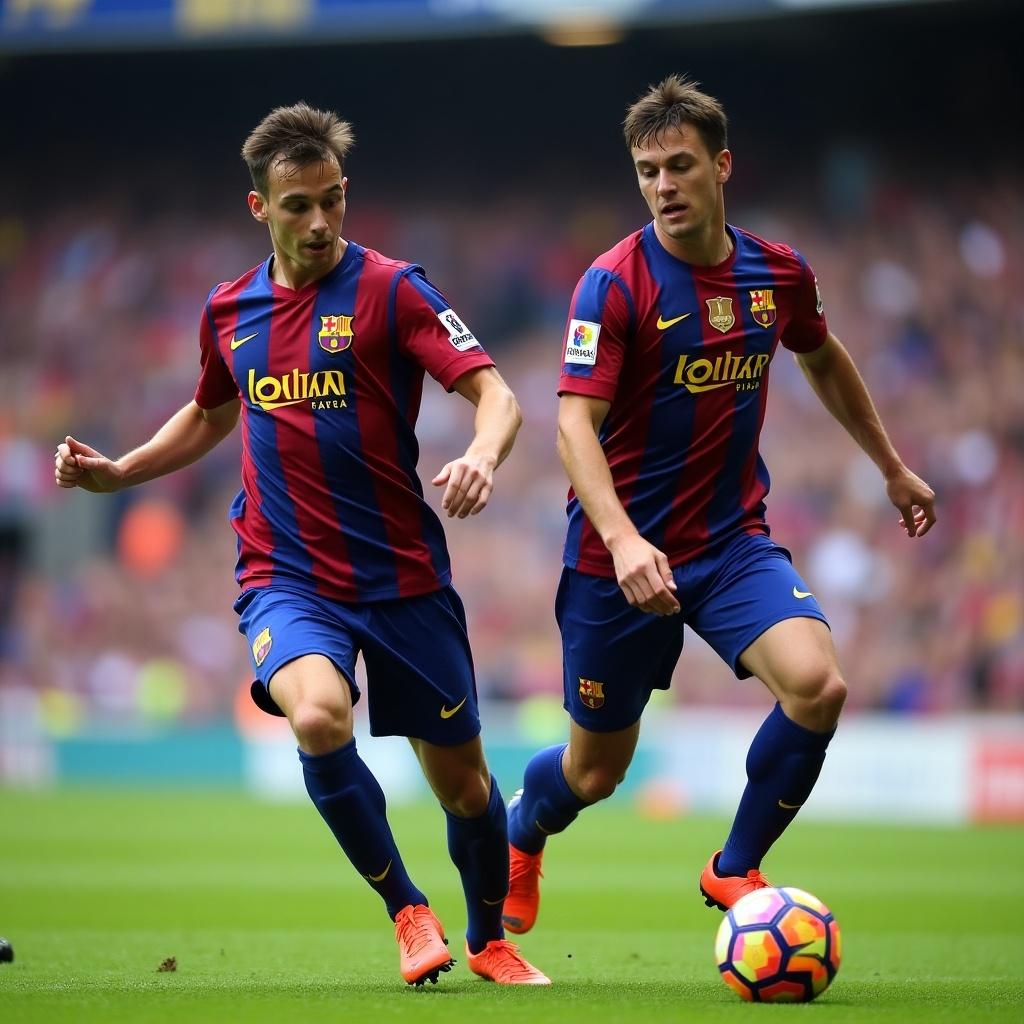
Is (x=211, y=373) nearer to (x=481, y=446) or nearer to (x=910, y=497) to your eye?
(x=481, y=446)

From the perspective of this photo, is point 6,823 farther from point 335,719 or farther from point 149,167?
point 149,167

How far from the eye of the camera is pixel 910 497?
20.3 ft

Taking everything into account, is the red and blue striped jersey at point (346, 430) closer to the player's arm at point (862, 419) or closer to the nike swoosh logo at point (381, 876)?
the nike swoosh logo at point (381, 876)

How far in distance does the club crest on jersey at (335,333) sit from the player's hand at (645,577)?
1109mm

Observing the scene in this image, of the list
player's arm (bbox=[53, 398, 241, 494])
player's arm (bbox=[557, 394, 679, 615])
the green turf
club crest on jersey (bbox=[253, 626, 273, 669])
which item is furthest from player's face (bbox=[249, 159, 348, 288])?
the green turf

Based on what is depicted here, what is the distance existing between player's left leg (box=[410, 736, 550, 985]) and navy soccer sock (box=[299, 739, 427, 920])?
30 centimetres

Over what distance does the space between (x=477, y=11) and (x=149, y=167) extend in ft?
24.9

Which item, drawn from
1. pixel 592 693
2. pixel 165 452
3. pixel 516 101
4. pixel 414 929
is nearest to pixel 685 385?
pixel 592 693

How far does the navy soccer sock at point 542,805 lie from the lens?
6.43 meters

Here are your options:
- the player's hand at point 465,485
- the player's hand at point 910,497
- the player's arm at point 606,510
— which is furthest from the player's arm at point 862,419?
the player's hand at point 465,485

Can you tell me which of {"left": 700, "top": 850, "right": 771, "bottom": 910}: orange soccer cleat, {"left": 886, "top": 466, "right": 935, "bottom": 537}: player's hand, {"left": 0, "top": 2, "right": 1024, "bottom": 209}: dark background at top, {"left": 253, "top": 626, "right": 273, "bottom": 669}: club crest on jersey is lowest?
{"left": 700, "top": 850, "right": 771, "bottom": 910}: orange soccer cleat

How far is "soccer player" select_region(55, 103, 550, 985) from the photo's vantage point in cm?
532

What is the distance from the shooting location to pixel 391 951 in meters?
7.18

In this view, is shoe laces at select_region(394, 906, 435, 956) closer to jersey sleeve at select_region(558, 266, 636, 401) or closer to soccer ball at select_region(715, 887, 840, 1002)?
soccer ball at select_region(715, 887, 840, 1002)
